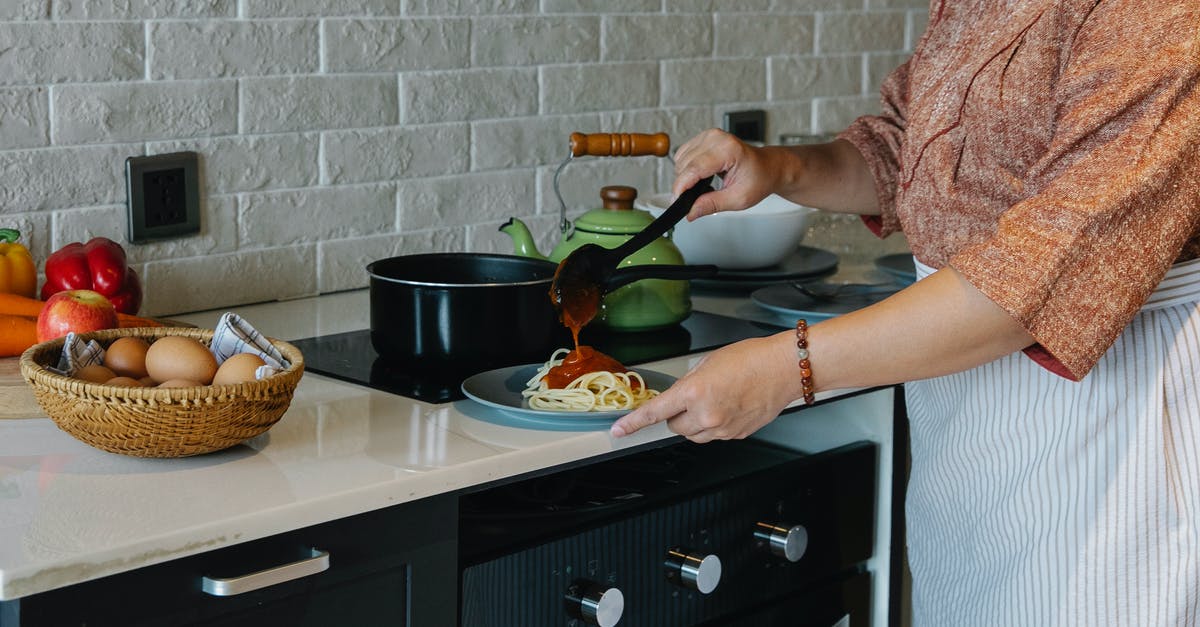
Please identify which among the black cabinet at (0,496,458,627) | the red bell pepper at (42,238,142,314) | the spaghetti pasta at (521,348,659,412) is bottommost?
the black cabinet at (0,496,458,627)

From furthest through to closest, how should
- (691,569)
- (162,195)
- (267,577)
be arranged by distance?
(162,195) → (691,569) → (267,577)

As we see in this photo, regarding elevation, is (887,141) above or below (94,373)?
above

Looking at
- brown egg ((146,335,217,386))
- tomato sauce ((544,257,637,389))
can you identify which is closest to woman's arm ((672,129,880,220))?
tomato sauce ((544,257,637,389))

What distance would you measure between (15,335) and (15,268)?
14cm

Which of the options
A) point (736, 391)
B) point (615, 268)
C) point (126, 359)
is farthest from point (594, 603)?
point (126, 359)

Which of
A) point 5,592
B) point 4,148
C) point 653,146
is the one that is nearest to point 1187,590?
point 653,146

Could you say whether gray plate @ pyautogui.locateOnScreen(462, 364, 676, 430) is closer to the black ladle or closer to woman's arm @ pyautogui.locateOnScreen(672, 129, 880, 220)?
the black ladle

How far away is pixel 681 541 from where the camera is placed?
1.52 m

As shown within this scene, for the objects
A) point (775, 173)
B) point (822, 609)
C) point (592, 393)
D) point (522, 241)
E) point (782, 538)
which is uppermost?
point (775, 173)

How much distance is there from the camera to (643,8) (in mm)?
2320

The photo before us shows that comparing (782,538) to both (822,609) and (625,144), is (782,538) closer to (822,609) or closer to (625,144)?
(822,609)

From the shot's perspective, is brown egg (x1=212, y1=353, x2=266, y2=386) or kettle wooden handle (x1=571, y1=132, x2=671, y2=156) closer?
brown egg (x1=212, y1=353, x2=266, y2=386)

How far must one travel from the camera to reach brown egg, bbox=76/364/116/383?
47.6 inches

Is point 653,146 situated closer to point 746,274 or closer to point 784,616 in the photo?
point 746,274
